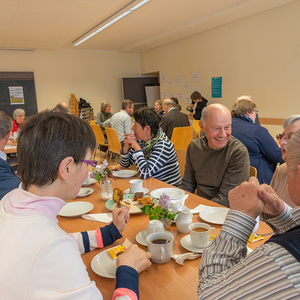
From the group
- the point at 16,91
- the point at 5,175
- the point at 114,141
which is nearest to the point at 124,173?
the point at 5,175

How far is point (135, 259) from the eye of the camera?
997 millimetres

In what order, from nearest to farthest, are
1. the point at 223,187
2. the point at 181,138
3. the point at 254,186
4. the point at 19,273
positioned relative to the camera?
the point at 19,273 → the point at 254,186 → the point at 223,187 → the point at 181,138

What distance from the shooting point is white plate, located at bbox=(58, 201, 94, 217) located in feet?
5.20

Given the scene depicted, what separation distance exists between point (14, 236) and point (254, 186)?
0.76m

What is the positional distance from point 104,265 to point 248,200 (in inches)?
24.2

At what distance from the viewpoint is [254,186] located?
3.07 ft

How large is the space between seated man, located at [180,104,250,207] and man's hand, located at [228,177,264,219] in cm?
103

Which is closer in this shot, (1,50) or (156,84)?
(1,50)

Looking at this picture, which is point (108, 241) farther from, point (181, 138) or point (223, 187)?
point (181, 138)

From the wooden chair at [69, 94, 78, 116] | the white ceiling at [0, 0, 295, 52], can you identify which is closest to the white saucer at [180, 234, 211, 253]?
the white ceiling at [0, 0, 295, 52]

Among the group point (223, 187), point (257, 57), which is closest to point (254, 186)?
point (223, 187)

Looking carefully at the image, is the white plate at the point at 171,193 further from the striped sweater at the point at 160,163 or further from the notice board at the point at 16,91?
the notice board at the point at 16,91

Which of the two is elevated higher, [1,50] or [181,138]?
[1,50]

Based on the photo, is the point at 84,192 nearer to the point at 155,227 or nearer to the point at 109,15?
the point at 155,227
